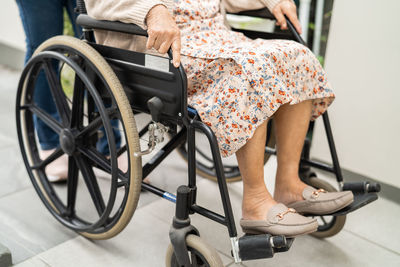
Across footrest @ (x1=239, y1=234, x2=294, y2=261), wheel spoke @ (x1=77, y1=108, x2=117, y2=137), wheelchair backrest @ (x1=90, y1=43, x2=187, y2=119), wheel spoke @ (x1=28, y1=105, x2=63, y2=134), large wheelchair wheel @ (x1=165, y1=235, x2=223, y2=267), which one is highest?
wheelchair backrest @ (x1=90, y1=43, x2=187, y2=119)

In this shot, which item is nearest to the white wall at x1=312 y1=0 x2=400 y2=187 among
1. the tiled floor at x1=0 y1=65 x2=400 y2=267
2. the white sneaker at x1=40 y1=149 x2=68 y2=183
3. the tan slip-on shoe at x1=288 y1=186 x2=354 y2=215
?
the tiled floor at x1=0 y1=65 x2=400 y2=267

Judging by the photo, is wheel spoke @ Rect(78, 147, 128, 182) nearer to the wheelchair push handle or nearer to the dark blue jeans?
the wheelchair push handle

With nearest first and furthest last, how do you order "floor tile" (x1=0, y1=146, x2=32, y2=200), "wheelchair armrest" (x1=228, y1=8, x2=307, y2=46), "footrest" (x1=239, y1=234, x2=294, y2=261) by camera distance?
1. "footrest" (x1=239, y1=234, x2=294, y2=261)
2. "wheelchair armrest" (x1=228, y1=8, x2=307, y2=46)
3. "floor tile" (x1=0, y1=146, x2=32, y2=200)

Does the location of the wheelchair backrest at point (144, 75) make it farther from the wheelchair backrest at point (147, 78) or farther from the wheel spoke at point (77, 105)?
the wheel spoke at point (77, 105)

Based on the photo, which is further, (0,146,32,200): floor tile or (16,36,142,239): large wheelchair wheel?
(0,146,32,200): floor tile

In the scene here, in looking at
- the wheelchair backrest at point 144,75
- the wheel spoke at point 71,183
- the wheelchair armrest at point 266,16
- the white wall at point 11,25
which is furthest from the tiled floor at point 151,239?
the white wall at point 11,25

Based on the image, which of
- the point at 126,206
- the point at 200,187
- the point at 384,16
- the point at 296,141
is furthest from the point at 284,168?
the point at 384,16

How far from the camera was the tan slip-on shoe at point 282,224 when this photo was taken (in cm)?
103

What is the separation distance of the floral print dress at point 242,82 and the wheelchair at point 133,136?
0.18 feet

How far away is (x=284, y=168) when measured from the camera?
47.3 inches

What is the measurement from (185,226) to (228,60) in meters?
0.43

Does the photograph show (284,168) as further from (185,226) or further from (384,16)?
(384,16)

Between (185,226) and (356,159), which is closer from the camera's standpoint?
(185,226)

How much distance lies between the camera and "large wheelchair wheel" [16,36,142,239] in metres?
1.06
